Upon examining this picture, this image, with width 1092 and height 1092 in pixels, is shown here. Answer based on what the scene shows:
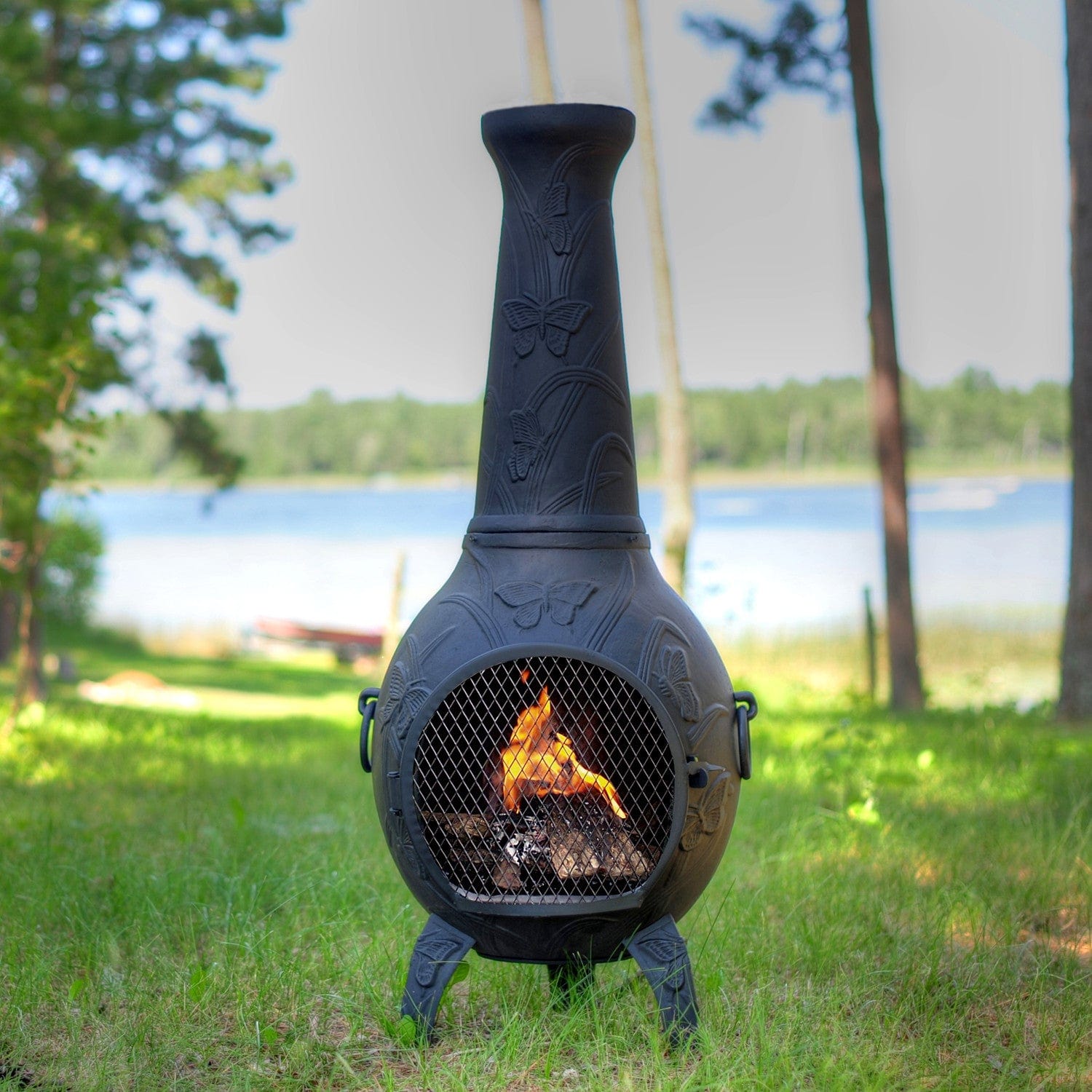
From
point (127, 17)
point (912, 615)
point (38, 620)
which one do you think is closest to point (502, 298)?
point (912, 615)

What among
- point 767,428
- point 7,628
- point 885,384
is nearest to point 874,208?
point 885,384

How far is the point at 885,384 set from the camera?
7699 mm

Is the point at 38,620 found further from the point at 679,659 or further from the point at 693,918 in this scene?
the point at 679,659

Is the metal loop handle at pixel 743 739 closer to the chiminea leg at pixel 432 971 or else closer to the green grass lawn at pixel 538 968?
the green grass lawn at pixel 538 968

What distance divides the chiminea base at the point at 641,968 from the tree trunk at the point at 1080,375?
4769mm

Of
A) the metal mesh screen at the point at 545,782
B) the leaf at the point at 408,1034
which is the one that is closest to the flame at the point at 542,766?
the metal mesh screen at the point at 545,782

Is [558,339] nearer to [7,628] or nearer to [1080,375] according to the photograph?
[1080,375]

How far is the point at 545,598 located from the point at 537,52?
22.9 feet

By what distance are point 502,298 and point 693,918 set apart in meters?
1.84

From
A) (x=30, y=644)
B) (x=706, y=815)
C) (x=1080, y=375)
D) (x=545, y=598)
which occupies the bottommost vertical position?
(x=30, y=644)

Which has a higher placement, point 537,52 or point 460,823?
point 537,52

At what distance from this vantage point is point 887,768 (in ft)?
17.5

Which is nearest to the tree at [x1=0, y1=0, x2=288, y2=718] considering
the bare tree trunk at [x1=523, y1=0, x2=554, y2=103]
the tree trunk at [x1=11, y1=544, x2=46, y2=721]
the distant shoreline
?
the tree trunk at [x1=11, y1=544, x2=46, y2=721]

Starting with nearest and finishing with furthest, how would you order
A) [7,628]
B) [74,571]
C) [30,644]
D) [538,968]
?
1. [538,968]
2. [30,644]
3. [7,628]
4. [74,571]
